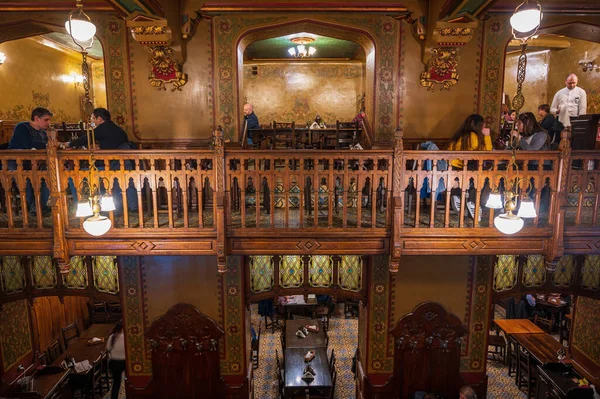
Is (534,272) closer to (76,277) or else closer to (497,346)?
(497,346)

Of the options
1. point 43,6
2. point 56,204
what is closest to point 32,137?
point 56,204

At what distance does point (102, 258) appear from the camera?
25.1 ft

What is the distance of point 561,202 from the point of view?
538cm

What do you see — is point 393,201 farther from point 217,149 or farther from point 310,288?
point 310,288

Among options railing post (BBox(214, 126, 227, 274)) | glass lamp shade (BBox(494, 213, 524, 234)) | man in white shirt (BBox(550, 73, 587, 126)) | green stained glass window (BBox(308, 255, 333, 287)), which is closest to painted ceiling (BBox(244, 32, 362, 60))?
man in white shirt (BBox(550, 73, 587, 126))

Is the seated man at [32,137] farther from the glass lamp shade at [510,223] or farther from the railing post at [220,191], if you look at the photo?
the glass lamp shade at [510,223]

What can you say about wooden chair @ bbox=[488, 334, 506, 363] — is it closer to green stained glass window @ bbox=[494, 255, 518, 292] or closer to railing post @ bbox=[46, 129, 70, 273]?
green stained glass window @ bbox=[494, 255, 518, 292]

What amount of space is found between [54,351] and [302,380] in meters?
5.63

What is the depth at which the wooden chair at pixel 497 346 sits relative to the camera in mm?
9656

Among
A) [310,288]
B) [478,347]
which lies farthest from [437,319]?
[310,288]

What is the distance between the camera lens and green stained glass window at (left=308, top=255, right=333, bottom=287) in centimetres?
770

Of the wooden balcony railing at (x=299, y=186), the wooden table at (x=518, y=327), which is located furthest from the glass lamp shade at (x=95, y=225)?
A: the wooden table at (x=518, y=327)

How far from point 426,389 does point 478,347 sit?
4.19 ft

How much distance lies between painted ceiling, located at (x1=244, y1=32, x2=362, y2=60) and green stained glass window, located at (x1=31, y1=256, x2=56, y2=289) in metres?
6.72
